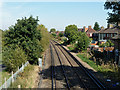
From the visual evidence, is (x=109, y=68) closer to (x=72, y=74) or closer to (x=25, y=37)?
(x=72, y=74)

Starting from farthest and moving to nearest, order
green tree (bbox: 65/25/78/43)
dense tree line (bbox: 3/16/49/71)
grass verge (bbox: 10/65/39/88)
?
green tree (bbox: 65/25/78/43)
dense tree line (bbox: 3/16/49/71)
grass verge (bbox: 10/65/39/88)

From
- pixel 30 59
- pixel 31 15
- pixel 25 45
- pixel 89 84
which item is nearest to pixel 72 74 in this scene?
pixel 89 84

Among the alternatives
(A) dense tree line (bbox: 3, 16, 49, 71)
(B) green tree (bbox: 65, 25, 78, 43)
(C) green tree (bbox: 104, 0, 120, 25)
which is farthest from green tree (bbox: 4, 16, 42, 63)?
(B) green tree (bbox: 65, 25, 78, 43)

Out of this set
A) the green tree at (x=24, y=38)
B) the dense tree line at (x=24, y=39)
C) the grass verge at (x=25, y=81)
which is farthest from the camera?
the green tree at (x=24, y=38)

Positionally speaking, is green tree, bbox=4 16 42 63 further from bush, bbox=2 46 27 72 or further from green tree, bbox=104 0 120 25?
green tree, bbox=104 0 120 25

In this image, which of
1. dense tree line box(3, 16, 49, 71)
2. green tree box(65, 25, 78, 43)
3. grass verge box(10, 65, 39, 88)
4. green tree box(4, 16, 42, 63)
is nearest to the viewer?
grass verge box(10, 65, 39, 88)

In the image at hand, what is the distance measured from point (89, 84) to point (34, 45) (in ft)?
30.1

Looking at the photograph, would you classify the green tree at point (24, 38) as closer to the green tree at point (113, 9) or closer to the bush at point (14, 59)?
the bush at point (14, 59)

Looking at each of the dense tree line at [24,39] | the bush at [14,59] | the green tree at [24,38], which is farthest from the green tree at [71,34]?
the bush at [14,59]

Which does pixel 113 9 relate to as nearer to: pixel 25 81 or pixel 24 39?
pixel 25 81

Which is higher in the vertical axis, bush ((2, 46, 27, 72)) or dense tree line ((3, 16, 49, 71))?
dense tree line ((3, 16, 49, 71))

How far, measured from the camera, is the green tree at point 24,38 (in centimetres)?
1709

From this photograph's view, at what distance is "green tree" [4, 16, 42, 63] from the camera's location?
17094 millimetres

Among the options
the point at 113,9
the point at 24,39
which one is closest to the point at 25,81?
the point at 24,39
